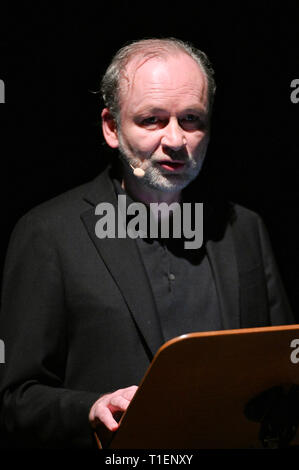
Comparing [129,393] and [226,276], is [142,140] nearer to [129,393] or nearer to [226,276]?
[226,276]

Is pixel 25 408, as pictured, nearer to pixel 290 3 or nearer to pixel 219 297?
pixel 219 297

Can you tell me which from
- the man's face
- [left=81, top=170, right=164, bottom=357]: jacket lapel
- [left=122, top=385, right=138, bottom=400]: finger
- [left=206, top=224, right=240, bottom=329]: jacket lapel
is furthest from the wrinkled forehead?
[left=122, top=385, right=138, bottom=400]: finger

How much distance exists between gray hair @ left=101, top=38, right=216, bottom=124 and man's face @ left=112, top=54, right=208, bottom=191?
0.10 feet

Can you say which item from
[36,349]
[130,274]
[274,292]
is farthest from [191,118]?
[36,349]

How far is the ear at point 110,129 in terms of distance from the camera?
6.68ft

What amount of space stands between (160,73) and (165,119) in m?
0.12

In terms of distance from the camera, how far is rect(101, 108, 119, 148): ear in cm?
204

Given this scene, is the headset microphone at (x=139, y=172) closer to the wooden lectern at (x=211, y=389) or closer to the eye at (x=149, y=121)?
the eye at (x=149, y=121)

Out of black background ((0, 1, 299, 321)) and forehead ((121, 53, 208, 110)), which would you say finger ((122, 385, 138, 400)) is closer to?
forehead ((121, 53, 208, 110))

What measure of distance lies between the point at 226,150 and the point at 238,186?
13 centimetres

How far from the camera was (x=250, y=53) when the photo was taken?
243cm

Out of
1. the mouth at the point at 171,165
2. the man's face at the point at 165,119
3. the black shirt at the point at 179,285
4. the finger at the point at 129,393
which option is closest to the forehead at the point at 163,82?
the man's face at the point at 165,119

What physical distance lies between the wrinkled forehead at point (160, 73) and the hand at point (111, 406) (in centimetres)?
78

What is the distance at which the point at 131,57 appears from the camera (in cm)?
199
